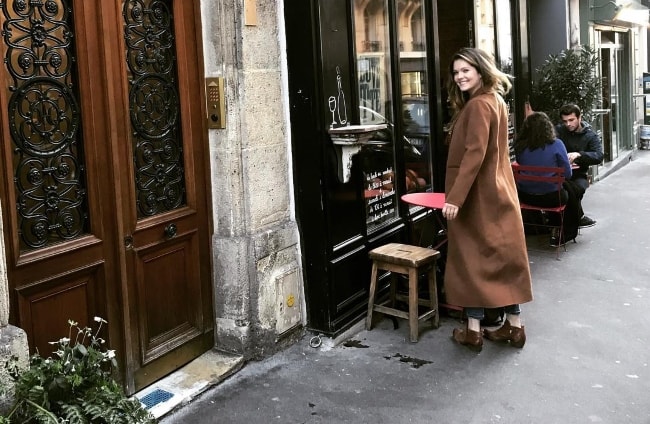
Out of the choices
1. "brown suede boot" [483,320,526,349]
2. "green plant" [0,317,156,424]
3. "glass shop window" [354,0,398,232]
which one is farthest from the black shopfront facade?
"green plant" [0,317,156,424]

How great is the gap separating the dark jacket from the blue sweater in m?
0.92

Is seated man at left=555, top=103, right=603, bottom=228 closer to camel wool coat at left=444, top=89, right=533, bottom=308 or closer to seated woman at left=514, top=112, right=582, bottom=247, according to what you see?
seated woman at left=514, top=112, right=582, bottom=247

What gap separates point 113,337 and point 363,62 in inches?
115

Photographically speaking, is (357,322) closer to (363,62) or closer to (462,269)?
(462,269)

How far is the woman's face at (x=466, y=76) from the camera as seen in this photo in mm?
4832

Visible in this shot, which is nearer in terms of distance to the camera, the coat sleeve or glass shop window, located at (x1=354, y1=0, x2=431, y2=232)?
the coat sleeve

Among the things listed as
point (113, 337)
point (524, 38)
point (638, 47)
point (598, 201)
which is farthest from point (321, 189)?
point (638, 47)

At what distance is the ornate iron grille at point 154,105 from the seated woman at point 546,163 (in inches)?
172

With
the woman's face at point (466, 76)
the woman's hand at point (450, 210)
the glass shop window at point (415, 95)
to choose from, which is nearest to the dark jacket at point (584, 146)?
the glass shop window at point (415, 95)

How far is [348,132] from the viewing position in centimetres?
521

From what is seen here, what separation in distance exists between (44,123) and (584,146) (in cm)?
669

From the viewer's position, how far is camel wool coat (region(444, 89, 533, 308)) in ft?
15.5

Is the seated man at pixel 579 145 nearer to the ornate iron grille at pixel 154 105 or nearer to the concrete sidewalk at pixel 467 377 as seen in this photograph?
the concrete sidewalk at pixel 467 377

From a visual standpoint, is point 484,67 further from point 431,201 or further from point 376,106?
point 376,106
